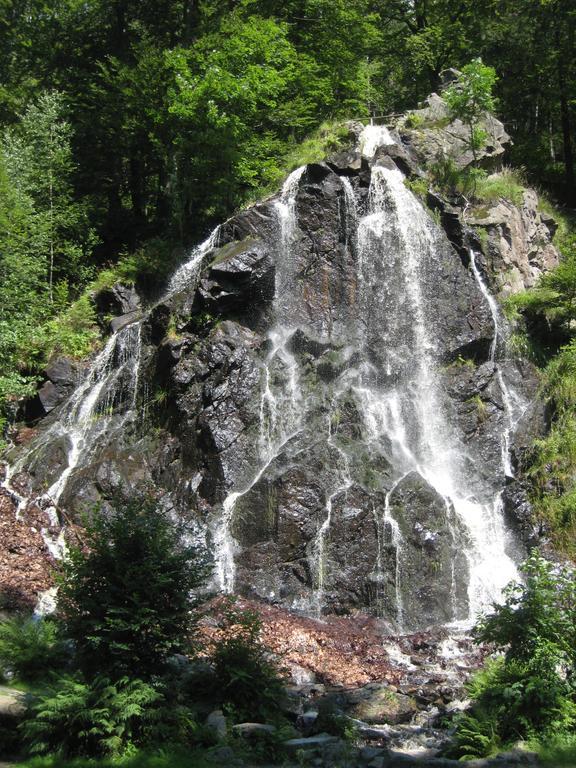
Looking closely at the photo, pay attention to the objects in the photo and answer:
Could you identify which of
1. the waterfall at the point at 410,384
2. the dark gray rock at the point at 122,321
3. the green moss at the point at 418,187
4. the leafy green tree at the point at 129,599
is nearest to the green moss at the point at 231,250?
the waterfall at the point at 410,384

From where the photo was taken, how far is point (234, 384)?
47.7 feet

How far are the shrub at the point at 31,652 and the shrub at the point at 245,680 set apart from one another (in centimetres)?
187

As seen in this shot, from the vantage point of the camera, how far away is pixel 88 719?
638cm

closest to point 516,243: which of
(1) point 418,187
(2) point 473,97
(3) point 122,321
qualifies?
(1) point 418,187

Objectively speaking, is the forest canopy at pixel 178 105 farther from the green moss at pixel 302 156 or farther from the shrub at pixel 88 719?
the shrub at pixel 88 719

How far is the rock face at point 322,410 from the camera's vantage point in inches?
483

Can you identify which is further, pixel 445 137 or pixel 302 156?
pixel 302 156

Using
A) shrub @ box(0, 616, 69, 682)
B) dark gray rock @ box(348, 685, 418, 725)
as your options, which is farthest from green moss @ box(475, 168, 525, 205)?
shrub @ box(0, 616, 69, 682)

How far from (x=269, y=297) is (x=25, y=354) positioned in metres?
6.48

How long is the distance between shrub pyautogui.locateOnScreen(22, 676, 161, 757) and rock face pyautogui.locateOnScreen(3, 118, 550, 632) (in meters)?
5.44

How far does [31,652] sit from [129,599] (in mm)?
1958

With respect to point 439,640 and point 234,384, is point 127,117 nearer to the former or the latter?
point 234,384

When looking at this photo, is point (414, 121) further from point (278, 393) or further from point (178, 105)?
point (278, 393)

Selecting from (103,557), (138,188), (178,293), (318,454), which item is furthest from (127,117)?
(103,557)
